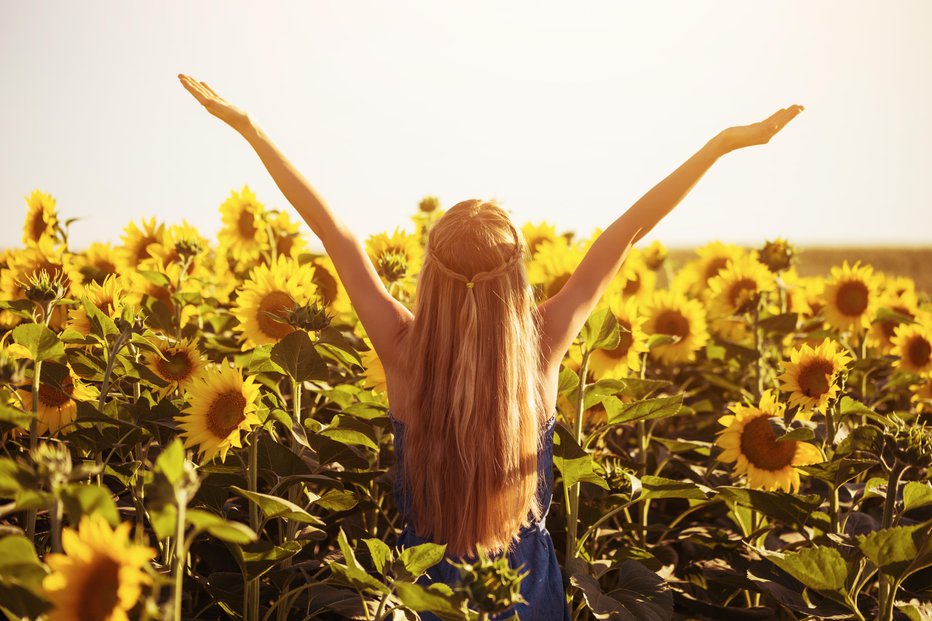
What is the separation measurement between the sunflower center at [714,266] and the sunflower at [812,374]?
1.84m

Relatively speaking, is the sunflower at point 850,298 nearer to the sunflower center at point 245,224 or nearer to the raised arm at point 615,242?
the raised arm at point 615,242

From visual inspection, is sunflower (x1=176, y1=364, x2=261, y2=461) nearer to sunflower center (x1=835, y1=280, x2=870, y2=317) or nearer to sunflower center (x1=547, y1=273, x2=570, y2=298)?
sunflower center (x1=547, y1=273, x2=570, y2=298)

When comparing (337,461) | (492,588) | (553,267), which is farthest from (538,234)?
(492,588)

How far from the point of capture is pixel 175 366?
2387mm

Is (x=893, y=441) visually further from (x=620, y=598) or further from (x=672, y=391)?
(x=672, y=391)

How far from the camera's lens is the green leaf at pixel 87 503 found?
123 cm

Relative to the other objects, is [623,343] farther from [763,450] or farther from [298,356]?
[298,356]

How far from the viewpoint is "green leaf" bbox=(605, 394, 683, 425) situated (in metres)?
2.51

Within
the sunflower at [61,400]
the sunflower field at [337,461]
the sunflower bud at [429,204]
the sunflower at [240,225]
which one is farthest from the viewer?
the sunflower bud at [429,204]

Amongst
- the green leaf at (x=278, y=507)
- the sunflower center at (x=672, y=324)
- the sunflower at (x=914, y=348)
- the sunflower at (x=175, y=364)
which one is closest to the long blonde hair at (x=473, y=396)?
the green leaf at (x=278, y=507)

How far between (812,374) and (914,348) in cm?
144

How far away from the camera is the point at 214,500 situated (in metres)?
2.19

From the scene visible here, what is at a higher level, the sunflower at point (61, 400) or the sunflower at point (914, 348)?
the sunflower at point (61, 400)

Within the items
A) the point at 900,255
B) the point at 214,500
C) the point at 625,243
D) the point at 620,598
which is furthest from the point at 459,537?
the point at 900,255
